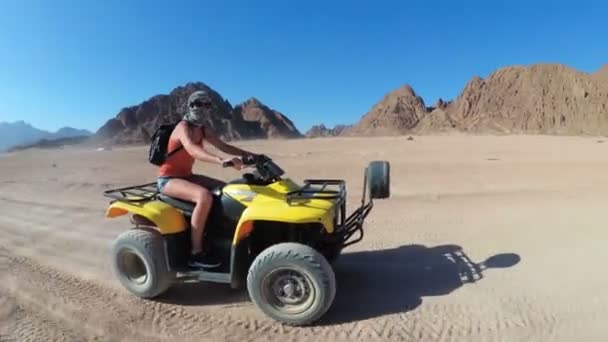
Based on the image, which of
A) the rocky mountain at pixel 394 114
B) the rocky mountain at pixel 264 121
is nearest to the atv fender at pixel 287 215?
the rocky mountain at pixel 394 114

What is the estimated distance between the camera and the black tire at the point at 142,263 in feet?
16.0

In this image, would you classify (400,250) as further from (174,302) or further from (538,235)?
(174,302)

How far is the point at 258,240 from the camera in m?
4.77

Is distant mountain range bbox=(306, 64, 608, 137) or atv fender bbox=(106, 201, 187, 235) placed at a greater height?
distant mountain range bbox=(306, 64, 608, 137)

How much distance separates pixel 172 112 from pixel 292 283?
5207 inches

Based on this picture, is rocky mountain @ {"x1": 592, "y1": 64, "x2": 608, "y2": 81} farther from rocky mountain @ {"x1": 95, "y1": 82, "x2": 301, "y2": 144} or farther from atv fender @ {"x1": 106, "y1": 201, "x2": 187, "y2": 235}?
atv fender @ {"x1": 106, "y1": 201, "x2": 187, "y2": 235}

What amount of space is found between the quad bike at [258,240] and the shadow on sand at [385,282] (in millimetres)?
334

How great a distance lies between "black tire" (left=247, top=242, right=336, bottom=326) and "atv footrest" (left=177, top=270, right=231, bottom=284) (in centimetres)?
35

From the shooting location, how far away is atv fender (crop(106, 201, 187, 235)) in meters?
4.76

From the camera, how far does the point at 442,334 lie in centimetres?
412

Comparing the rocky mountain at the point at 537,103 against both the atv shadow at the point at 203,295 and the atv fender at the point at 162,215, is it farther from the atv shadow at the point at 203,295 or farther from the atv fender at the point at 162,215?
the atv fender at the point at 162,215

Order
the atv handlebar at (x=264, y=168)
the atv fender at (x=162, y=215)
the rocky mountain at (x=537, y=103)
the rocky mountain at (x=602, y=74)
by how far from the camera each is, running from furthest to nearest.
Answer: the rocky mountain at (x=602, y=74) < the rocky mountain at (x=537, y=103) < the atv fender at (x=162, y=215) < the atv handlebar at (x=264, y=168)

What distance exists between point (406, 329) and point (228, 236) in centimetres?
198

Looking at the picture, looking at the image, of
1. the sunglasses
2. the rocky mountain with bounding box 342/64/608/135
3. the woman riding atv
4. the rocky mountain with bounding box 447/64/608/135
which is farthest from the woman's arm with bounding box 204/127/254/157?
the rocky mountain with bounding box 447/64/608/135
